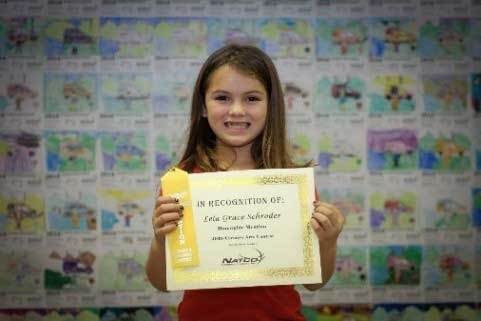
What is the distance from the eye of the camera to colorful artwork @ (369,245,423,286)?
2164mm

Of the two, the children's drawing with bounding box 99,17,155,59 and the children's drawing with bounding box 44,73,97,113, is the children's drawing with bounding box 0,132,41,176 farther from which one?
the children's drawing with bounding box 99,17,155,59

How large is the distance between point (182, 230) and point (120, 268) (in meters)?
1.27

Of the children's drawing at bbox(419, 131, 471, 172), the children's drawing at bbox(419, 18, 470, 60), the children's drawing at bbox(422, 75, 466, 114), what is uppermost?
the children's drawing at bbox(419, 18, 470, 60)

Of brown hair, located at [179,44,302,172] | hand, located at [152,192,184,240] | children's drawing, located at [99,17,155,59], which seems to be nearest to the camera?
hand, located at [152,192,184,240]

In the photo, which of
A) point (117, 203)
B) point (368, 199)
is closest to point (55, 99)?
point (117, 203)

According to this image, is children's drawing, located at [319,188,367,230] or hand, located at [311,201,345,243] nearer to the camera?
hand, located at [311,201,345,243]

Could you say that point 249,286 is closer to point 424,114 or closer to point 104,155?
point 104,155

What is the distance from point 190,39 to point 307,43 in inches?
21.7

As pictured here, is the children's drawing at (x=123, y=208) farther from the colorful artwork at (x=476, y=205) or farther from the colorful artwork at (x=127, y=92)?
the colorful artwork at (x=476, y=205)

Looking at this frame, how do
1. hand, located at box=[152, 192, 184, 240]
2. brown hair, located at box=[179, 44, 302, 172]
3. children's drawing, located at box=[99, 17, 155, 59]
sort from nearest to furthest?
hand, located at box=[152, 192, 184, 240] → brown hair, located at box=[179, 44, 302, 172] → children's drawing, located at box=[99, 17, 155, 59]

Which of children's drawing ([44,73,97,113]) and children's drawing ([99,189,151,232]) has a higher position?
children's drawing ([44,73,97,113])

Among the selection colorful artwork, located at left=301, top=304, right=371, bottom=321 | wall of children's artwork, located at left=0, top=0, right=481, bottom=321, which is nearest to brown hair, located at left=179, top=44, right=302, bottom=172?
wall of children's artwork, located at left=0, top=0, right=481, bottom=321

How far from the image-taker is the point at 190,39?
2.10 m

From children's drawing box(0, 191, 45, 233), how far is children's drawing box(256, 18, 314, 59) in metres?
1.31
